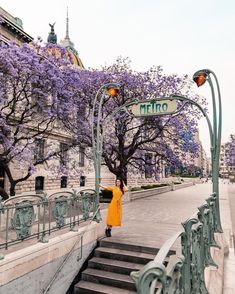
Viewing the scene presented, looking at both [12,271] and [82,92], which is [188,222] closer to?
[12,271]

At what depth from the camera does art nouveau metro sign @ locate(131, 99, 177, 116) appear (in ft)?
29.4

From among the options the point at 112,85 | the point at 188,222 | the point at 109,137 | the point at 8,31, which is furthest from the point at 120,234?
the point at 8,31

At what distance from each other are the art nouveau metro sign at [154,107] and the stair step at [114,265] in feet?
15.8

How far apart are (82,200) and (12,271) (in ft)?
12.2

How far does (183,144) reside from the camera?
22641 millimetres

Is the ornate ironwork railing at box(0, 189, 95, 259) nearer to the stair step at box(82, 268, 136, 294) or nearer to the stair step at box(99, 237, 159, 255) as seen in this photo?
the stair step at box(99, 237, 159, 255)

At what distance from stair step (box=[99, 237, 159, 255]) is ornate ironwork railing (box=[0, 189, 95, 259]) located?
42.9 inches

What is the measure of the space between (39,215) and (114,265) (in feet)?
8.71

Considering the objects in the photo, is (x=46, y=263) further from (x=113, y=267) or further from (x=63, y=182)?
(x=63, y=182)

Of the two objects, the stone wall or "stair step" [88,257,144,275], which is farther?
"stair step" [88,257,144,275]

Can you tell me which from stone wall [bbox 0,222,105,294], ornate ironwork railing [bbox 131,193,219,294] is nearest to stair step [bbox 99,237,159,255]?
stone wall [bbox 0,222,105,294]

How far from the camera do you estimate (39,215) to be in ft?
24.3

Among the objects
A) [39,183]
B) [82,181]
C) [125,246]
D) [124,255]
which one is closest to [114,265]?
[124,255]

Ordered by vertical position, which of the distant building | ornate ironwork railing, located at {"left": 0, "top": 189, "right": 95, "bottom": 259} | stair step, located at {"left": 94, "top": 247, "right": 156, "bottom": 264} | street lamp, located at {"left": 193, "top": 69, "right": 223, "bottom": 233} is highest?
the distant building
